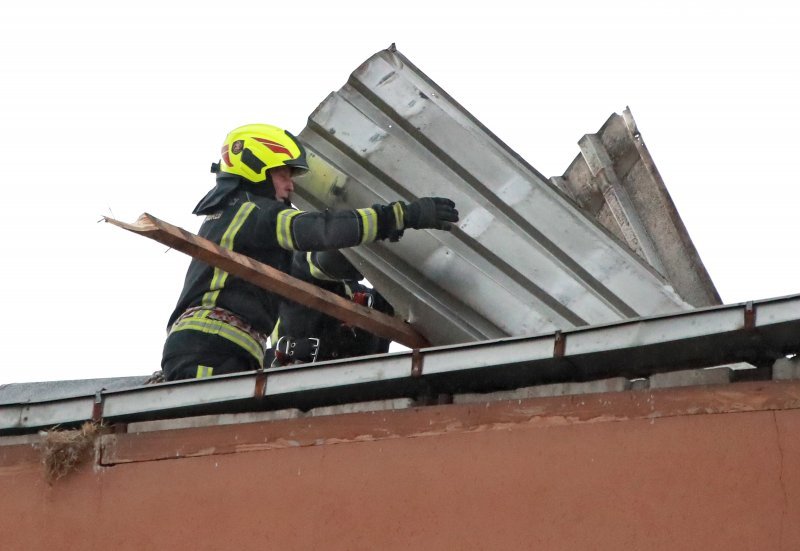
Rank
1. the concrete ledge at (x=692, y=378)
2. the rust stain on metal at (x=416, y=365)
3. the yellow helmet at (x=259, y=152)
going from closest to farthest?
1. the concrete ledge at (x=692, y=378)
2. the rust stain on metal at (x=416, y=365)
3. the yellow helmet at (x=259, y=152)

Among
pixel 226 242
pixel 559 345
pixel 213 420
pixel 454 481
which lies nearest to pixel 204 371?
pixel 226 242

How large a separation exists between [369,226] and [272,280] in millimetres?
539

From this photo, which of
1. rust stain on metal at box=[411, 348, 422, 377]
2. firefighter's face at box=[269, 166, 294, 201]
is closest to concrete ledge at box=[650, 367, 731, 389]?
rust stain on metal at box=[411, 348, 422, 377]

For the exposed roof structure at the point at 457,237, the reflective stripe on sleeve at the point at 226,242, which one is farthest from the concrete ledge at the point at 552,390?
the reflective stripe on sleeve at the point at 226,242

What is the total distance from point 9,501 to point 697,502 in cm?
293

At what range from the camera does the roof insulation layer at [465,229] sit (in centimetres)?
631

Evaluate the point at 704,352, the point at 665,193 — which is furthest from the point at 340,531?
the point at 665,193

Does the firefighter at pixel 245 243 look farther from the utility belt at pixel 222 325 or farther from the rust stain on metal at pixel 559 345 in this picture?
the rust stain on metal at pixel 559 345

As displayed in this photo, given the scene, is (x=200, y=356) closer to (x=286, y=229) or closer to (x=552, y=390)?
(x=286, y=229)

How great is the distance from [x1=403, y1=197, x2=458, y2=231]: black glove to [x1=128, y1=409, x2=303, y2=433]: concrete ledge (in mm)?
1225

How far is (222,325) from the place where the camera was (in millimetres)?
6457

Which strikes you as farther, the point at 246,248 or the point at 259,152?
the point at 259,152

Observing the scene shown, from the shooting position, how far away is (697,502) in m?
4.11

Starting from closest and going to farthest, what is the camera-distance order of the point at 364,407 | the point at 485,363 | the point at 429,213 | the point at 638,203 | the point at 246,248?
the point at 485,363, the point at 364,407, the point at 429,213, the point at 246,248, the point at 638,203
